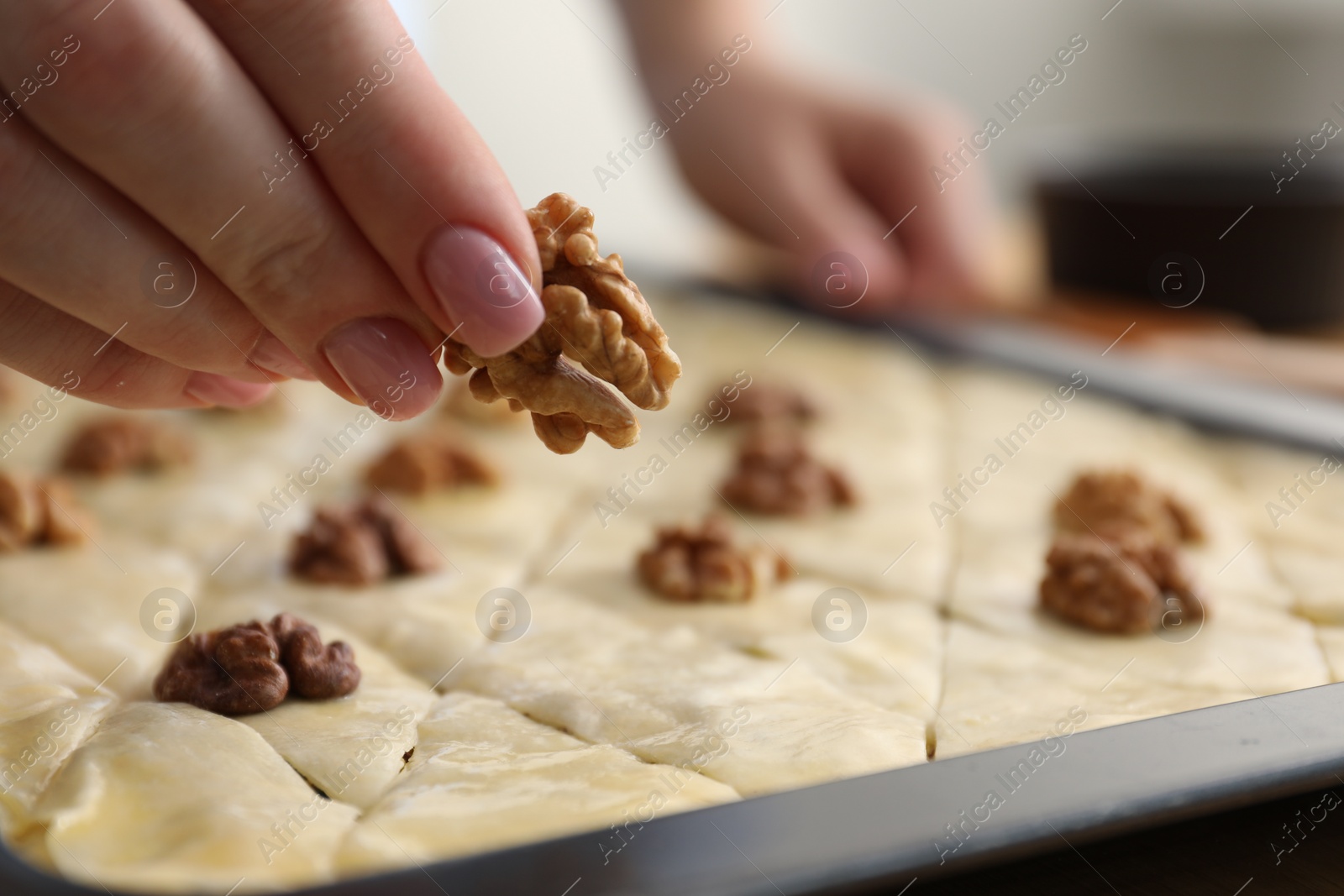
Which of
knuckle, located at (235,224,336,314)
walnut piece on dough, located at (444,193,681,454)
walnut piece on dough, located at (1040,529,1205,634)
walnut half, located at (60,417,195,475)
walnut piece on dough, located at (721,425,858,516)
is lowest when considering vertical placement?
walnut piece on dough, located at (1040,529,1205,634)

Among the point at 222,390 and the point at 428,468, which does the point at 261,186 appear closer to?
the point at 222,390

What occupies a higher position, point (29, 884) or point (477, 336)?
point (477, 336)

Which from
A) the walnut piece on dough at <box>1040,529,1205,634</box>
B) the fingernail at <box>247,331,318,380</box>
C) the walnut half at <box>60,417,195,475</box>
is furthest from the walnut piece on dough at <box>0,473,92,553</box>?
the walnut piece on dough at <box>1040,529,1205,634</box>

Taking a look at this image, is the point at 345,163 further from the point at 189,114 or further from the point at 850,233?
the point at 850,233

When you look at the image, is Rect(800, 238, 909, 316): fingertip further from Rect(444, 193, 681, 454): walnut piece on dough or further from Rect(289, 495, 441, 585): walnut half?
Rect(444, 193, 681, 454): walnut piece on dough

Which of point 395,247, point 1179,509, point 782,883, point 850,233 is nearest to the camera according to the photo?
point 782,883

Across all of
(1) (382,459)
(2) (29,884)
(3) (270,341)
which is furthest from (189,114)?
(1) (382,459)
